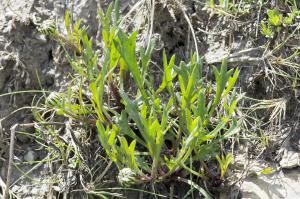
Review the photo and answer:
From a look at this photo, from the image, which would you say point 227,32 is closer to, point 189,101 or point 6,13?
point 189,101

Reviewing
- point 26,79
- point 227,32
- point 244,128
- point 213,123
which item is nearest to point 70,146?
point 26,79

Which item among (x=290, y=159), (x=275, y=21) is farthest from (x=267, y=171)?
(x=275, y=21)

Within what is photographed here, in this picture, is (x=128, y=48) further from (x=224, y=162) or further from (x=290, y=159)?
(x=290, y=159)

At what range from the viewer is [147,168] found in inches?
73.8

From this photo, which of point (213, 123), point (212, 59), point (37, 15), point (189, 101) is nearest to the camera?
point (189, 101)

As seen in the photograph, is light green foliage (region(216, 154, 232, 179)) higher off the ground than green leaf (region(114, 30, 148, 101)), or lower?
lower

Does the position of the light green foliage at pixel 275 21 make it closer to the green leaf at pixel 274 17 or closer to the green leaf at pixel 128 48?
the green leaf at pixel 274 17

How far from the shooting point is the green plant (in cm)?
179

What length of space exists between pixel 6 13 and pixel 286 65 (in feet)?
4.69

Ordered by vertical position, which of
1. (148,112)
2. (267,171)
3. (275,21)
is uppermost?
(275,21)

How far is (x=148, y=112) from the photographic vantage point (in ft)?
6.40

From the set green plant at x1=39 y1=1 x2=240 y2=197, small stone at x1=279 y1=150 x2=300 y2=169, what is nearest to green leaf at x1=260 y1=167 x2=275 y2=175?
small stone at x1=279 y1=150 x2=300 y2=169

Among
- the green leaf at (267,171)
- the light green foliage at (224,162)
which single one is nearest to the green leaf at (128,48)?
the light green foliage at (224,162)

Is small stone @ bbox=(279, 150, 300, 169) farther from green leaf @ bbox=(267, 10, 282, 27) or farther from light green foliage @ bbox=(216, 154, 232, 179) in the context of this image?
green leaf @ bbox=(267, 10, 282, 27)
